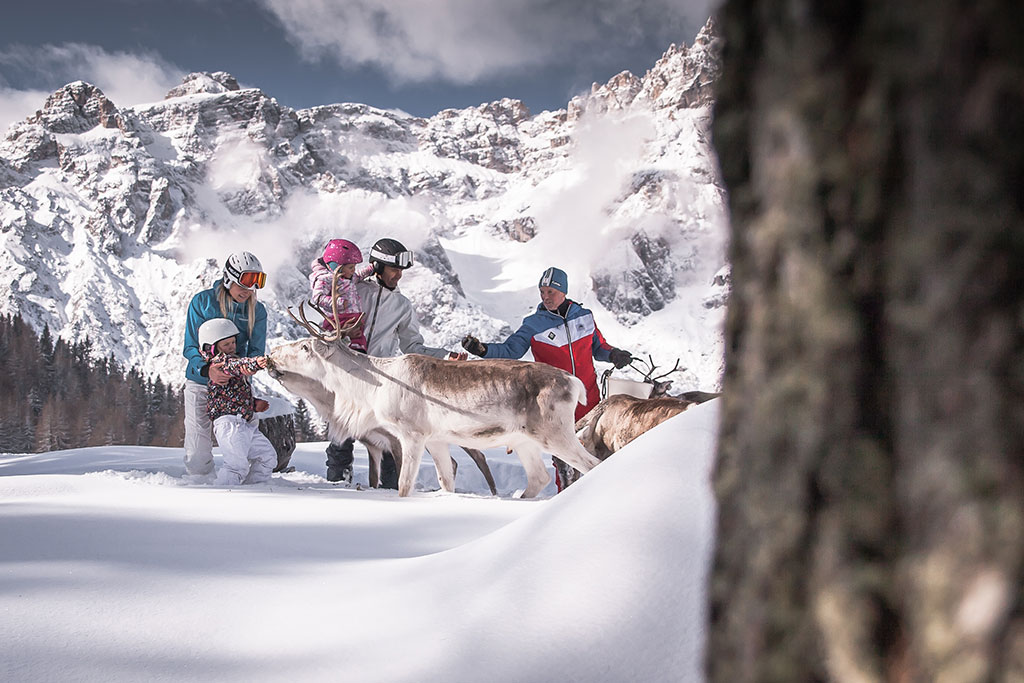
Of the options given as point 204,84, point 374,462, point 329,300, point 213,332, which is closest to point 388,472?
point 374,462

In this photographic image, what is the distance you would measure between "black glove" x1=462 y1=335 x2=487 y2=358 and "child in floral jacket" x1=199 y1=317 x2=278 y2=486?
1.63 m

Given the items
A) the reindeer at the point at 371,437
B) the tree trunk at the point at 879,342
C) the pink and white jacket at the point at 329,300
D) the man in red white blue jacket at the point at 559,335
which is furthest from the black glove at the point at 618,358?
the tree trunk at the point at 879,342

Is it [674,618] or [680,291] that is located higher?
[680,291]

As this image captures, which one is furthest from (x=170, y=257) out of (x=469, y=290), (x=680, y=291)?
(x=680, y=291)

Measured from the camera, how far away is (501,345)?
6266mm

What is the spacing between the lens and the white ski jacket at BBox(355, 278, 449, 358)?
6.11m

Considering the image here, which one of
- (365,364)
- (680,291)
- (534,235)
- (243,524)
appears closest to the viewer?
(243,524)

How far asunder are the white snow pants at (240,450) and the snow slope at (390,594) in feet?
9.14

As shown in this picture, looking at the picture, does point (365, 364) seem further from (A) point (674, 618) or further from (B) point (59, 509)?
(A) point (674, 618)

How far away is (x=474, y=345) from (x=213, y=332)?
2172mm

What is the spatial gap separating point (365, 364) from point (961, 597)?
5.23 meters

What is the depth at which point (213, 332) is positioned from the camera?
5668 millimetres

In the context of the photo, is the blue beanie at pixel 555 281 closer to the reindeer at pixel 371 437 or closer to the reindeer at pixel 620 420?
the reindeer at pixel 620 420

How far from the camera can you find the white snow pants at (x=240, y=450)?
560cm
